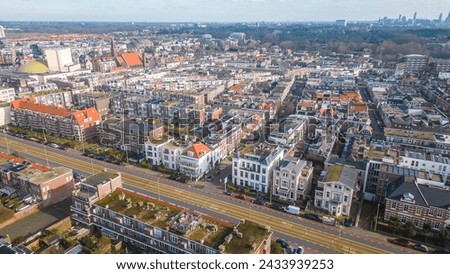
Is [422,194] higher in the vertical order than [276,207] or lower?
higher

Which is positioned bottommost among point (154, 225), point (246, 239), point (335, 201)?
point (335, 201)

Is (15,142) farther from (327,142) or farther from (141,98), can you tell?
(327,142)

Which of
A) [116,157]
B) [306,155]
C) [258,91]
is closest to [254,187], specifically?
[306,155]

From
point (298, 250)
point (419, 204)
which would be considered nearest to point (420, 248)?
point (419, 204)

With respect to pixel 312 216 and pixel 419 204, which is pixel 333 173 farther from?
pixel 419 204

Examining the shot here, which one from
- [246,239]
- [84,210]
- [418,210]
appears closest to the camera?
[246,239]

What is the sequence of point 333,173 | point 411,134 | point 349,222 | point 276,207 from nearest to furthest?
point 349,222
point 333,173
point 276,207
point 411,134
